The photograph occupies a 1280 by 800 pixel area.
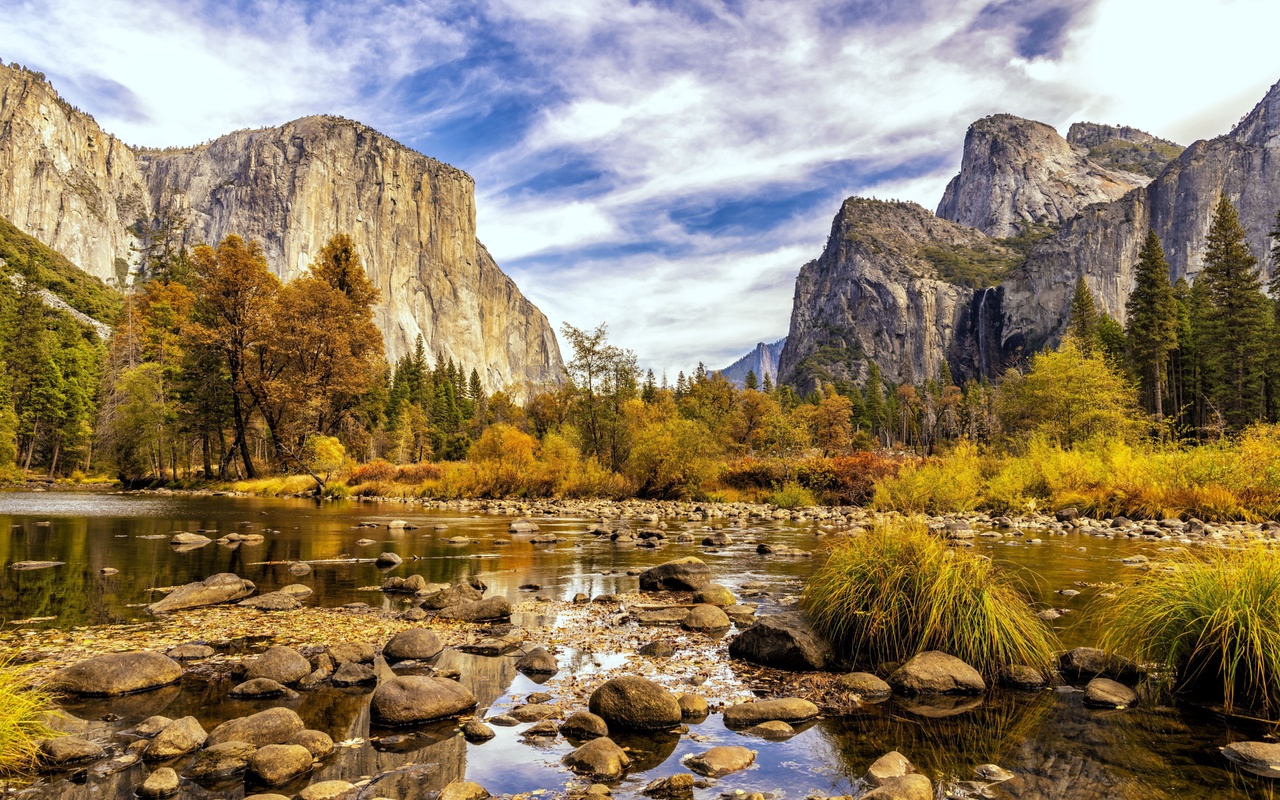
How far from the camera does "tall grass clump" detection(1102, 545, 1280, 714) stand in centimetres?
523

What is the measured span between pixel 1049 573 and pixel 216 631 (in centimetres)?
1276

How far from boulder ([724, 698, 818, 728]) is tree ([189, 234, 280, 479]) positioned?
133 feet

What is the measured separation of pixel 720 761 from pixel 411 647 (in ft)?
12.6

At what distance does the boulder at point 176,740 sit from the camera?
4480 millimetres

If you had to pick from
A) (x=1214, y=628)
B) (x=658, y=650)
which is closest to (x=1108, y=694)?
(x=1214, y=628)

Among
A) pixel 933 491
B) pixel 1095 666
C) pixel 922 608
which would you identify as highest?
pixel 933 491

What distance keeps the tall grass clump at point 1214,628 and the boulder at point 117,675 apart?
8.63 metres

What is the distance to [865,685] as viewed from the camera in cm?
610

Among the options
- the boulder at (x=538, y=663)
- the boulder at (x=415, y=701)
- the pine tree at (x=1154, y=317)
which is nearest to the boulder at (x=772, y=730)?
the boulder at (x=538, y=663)

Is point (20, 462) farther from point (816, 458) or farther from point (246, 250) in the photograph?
point (816, 458)

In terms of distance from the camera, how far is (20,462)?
5528cm

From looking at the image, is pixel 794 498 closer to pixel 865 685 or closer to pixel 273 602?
pixel 273 602

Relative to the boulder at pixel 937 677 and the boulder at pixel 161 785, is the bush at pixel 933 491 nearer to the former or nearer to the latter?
the boulder at pixel 937 677

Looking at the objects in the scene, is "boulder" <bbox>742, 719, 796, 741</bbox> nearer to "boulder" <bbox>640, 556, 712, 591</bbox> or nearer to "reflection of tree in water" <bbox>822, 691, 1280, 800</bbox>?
"reflection of tree in water" <bbox>822, 691, 1280, 800</bbox>
